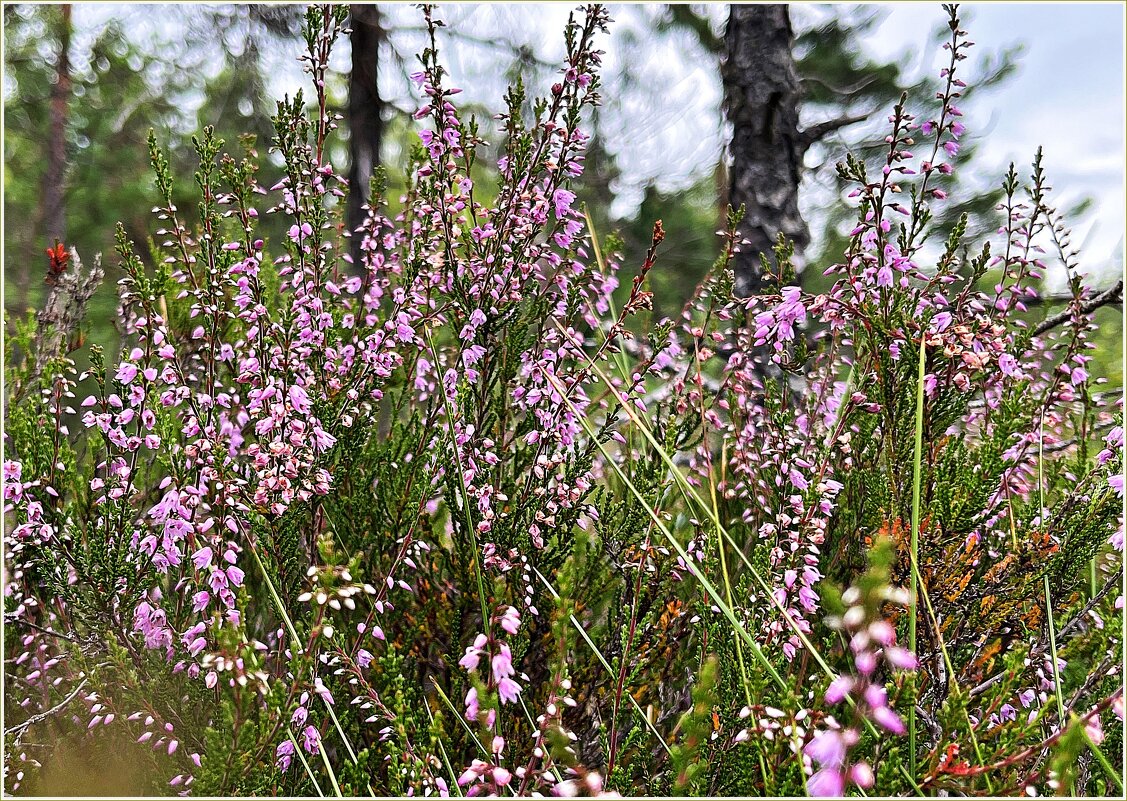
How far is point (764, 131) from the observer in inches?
131

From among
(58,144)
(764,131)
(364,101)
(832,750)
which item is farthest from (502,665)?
(58,144)

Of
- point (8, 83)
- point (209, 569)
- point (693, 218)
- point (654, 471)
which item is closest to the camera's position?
point (209, 569)

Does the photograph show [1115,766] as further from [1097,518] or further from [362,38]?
[362,38]

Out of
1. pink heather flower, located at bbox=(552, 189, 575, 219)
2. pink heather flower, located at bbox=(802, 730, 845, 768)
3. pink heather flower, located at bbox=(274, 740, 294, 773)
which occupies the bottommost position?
pink heather flower, located at bbox=(274, 740, 294, 773)

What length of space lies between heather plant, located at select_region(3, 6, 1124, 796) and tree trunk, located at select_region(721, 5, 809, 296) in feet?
4.79

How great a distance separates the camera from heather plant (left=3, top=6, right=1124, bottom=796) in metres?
1.38

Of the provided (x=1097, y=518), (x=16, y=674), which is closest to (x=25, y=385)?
(x=16, y=674)

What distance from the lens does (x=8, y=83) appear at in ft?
25.8

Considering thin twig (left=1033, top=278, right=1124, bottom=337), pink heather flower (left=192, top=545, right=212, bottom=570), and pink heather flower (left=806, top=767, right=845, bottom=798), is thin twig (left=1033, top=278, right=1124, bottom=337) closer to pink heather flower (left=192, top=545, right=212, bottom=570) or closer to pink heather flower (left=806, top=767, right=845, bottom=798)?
pink heather flower (left=806, top=767, right=845, bottom=798)

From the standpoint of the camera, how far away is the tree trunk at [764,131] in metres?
3.31

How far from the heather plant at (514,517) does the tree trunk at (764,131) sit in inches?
57.4

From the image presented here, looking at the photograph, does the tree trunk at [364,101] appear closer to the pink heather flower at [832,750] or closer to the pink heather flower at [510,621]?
the pink heather flower at [510,621]

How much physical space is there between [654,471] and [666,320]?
0.38 meters

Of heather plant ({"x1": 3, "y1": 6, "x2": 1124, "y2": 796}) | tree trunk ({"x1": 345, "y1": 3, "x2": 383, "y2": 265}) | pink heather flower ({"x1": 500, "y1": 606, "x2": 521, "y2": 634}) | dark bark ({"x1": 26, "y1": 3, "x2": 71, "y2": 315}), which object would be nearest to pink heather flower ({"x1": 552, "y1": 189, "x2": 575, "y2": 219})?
heather plant ({"x1": 3, "y1": 6, "x2": 1124, "y2": 796})
